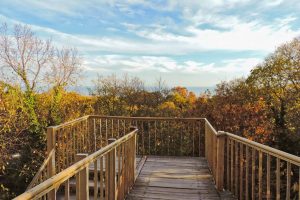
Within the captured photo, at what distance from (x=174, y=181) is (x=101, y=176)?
2458mm

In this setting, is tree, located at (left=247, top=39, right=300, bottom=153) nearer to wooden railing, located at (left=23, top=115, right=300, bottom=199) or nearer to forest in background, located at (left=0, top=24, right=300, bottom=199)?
forest in background, located at (left=0, top=24, right=300, bottom=199)

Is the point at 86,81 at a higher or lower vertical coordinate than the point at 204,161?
higher

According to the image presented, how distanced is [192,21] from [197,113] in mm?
5647

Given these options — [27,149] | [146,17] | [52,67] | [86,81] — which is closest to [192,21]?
[146,17]

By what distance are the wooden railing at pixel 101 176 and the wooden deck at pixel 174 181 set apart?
302 mm

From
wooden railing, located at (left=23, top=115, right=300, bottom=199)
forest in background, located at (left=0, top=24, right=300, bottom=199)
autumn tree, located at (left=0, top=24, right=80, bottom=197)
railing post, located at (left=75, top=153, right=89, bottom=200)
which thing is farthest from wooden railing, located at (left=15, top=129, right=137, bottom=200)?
autumn tree, located at (left=0, top=24, right=80, bottom=197)

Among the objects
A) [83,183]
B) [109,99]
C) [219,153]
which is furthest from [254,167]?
[109,99]

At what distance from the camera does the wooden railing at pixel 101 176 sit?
70.6 inches

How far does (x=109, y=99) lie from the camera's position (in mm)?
13695

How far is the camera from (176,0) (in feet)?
37.9

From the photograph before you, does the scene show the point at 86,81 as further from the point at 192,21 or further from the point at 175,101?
the point at 192,21

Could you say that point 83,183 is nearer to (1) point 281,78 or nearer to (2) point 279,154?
(2) point 279,154

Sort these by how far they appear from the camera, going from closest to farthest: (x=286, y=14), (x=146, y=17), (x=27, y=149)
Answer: (x=27, y=149) → (x=286, y=14) → (x=146, y=17)

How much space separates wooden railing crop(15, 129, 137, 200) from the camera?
179 centimetres
